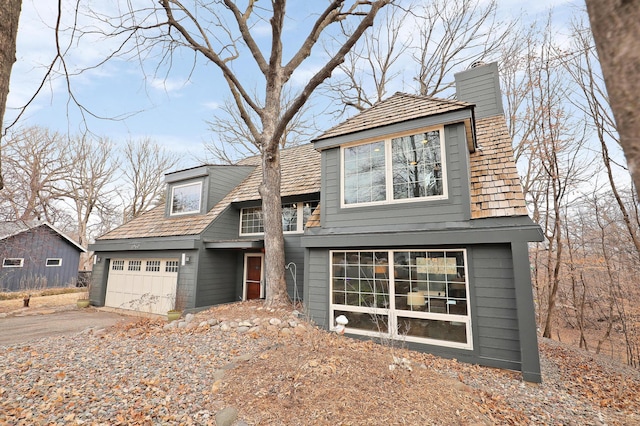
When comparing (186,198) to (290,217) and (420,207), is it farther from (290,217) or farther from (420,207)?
(420,207)

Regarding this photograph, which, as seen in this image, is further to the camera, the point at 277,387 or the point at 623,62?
the point at 277,387

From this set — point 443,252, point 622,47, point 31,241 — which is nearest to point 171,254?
point 443,252

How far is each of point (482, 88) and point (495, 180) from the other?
14.5 feet

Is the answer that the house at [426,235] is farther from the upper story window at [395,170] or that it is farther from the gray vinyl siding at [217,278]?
the gray vinyl siding at [217,278]

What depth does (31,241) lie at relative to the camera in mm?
16516

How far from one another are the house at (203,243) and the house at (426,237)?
254 centimetres

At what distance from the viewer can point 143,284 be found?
35.8 feet

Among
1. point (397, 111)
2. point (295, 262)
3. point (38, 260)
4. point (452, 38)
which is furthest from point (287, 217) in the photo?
point (38, 260)

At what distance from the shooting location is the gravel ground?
319 centimetres

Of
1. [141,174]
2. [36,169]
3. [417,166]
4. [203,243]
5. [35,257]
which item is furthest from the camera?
[141,174]

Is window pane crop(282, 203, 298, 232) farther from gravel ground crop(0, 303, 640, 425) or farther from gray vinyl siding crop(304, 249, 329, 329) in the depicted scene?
gravel ground crop(0, 303, 640, 425)

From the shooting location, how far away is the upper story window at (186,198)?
1133 centimetres

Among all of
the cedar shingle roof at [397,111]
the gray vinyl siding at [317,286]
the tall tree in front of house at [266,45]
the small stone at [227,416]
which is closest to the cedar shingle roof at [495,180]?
the cedar shingle roof at [397,111]

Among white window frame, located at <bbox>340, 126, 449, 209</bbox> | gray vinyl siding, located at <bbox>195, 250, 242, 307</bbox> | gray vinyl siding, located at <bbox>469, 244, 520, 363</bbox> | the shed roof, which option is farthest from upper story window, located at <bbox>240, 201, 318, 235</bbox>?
the shed roof
